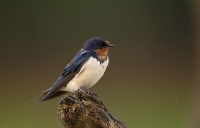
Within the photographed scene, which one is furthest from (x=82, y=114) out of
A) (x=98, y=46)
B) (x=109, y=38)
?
(x=109, y=38)

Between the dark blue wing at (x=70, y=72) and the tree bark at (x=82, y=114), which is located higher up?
the dark blue wing at (x=70, y=72)

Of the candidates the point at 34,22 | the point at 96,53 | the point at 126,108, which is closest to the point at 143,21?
the point at 34,22

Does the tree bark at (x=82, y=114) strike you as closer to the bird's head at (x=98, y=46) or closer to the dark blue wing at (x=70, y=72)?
the dark blue wing at (x=70, y=72)

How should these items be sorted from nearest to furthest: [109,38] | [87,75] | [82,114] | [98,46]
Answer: [82,114], [87,75], [98,46], [109,38]

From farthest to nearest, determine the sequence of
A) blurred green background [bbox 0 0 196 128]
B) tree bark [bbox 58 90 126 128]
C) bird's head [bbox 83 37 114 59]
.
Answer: blurred green background [bbox 0 0 196 128] → bird's head [bbox 83 37 114 59] → tree bark [bbox 58 90 126 128]

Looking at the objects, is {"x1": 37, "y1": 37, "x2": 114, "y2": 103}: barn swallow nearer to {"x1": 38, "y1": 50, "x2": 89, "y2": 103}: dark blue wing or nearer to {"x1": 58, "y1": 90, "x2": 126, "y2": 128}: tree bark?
{"x1": 38, "y1": 50, "x2": 89, "y2": 103}: dark blue wing

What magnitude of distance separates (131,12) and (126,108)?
1.69 m

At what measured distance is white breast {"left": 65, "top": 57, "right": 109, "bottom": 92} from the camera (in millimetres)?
2883

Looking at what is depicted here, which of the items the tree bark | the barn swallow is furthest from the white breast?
the tree bark

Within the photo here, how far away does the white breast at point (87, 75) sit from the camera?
2883 mm

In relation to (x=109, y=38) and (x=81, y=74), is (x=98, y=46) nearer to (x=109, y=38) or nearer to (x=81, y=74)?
(x=81, y=74)

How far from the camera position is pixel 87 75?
288cm

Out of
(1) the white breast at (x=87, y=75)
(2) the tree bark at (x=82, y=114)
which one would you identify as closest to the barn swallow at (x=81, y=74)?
(1) the white breast at (x=87, y=75)

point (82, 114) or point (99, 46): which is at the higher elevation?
point (99, 46)
